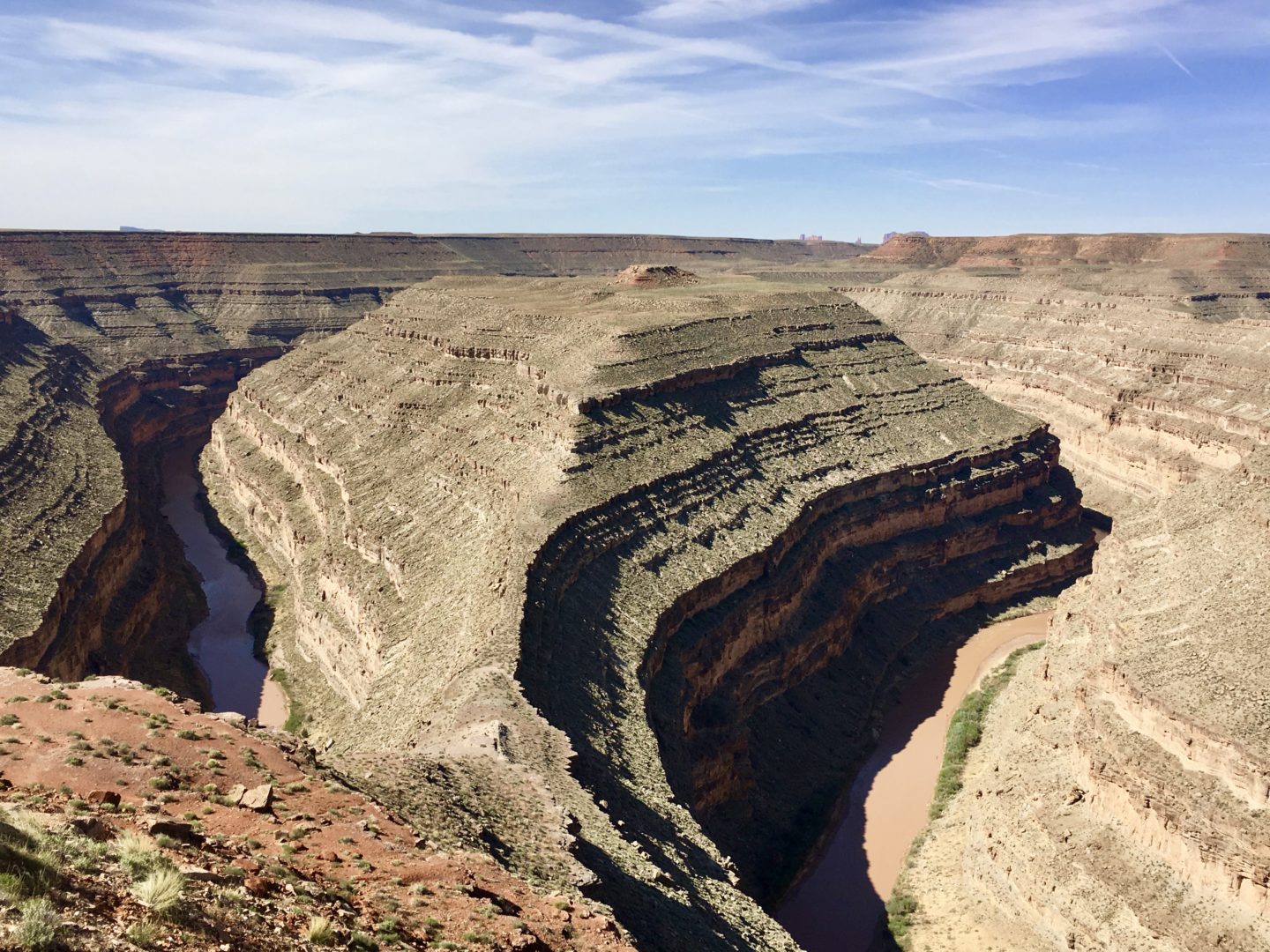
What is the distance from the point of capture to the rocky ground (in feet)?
57.6

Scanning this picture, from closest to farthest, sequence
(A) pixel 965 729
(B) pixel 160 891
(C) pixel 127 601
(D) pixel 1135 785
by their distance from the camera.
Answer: (B) pixel 160 891
(D) pixel 1135 785
(A) pixel 965 729
(C) pixel 127 601

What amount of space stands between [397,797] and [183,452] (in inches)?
4289

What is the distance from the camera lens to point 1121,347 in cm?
12406

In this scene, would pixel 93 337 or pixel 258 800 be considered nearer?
pixel 258 800

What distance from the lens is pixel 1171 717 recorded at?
40906mm

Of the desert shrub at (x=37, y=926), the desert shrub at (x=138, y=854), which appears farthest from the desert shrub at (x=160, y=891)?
the desert shrub at (x=37, y=926)

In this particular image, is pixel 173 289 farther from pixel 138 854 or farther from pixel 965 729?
pixel 138 854

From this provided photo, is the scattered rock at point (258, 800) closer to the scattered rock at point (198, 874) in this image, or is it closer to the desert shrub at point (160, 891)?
the scattered rock at point (198, 874)

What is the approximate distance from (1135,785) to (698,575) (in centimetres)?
2470

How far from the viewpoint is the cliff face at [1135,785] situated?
37062 millimetres

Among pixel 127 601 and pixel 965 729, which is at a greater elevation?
pixel 127 601

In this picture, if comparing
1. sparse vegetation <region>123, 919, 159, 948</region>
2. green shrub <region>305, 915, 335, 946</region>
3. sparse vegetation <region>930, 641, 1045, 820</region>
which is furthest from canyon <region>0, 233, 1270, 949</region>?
sparse vegetation <region>123, 919, 159, 948</region>

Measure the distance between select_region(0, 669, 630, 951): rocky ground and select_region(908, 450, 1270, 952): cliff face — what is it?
2306cm

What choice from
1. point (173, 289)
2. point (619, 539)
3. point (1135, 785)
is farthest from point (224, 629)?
point (173, 289)
